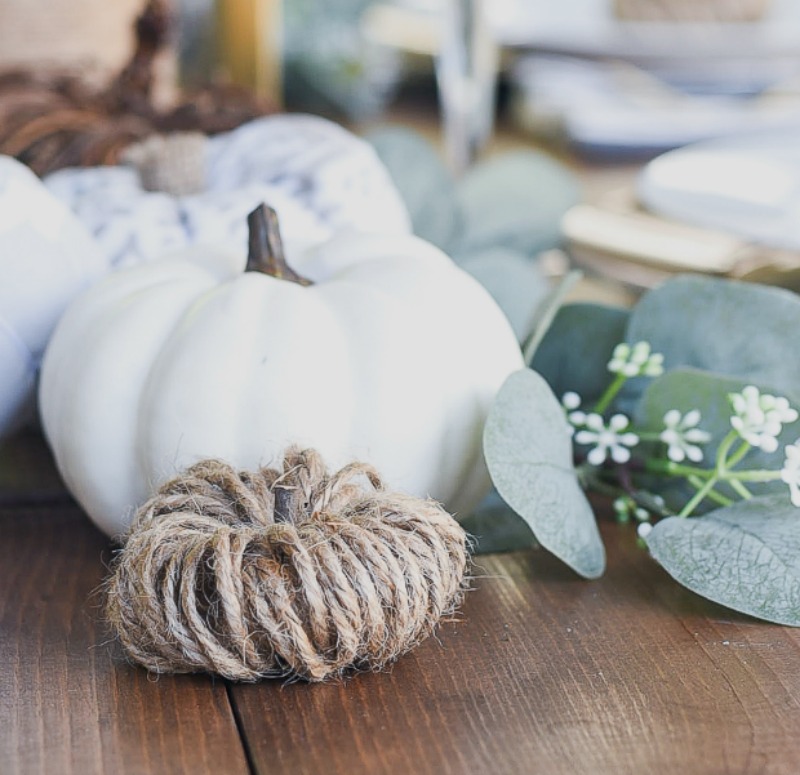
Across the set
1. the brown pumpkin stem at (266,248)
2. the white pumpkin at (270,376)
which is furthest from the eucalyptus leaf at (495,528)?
the brown pumpkin stem at (266,248)

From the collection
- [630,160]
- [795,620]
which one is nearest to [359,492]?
[795,620]

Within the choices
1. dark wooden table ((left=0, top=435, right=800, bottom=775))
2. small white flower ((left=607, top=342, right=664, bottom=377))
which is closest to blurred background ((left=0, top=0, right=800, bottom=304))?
small white flower ((left=607, top=342, right=664, bottom=377))

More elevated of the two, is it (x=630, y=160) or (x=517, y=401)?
(x=517, y=401)

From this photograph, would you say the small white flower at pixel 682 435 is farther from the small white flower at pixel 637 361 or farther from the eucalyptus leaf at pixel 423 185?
the eucalyptus leaf at pixel 423 185

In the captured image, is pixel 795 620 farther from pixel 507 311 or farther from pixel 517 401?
pixel 507 311

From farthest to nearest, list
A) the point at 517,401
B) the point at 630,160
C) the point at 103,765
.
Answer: the point at 630,160
the point at 517,401
the point at 103,765

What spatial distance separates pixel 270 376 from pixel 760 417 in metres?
0.18

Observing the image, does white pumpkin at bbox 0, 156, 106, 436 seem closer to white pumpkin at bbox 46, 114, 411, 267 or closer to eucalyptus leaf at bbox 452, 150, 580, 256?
white pumpkin at bbox 46, 114, 411, 267

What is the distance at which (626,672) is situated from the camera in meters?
0.40

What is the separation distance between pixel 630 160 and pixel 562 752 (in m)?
1.09

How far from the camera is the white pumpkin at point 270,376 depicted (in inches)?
17.3

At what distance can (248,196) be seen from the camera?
0.60 metres

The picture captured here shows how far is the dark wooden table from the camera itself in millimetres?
348

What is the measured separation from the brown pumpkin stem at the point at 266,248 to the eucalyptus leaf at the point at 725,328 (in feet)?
0.54
